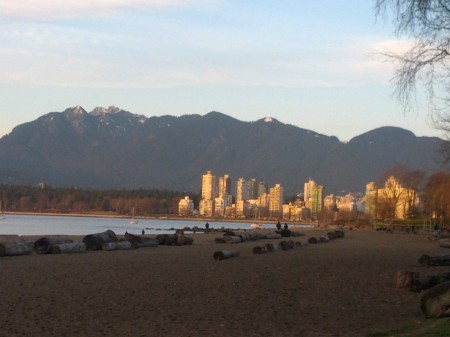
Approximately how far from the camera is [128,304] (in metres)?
18.6

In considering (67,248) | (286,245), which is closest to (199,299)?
(67,248)

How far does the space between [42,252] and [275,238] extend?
1154 inches

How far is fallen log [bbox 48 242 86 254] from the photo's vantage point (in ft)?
118

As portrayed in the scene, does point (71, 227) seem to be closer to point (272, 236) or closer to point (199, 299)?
point (272, 236)

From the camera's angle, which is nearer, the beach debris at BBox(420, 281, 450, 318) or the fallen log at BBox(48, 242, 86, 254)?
the beach debris at BBox(420, 281, 450, 318)

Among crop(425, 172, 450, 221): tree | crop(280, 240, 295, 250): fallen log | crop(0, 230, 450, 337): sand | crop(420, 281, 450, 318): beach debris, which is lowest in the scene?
crop(0, 230, 450, 337): sand

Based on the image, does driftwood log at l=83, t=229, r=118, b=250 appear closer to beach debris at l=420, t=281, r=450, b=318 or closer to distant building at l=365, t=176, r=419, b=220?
beach debris at l=420, t=281, r=450, b=318

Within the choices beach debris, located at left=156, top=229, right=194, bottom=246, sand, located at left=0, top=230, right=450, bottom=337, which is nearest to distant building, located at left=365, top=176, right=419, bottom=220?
beach debris, located at left=156, top=229, right=194, bottom=246

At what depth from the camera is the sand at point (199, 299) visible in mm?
15547

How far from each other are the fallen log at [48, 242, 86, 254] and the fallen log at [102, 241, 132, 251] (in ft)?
6.43

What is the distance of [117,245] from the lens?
134 feet

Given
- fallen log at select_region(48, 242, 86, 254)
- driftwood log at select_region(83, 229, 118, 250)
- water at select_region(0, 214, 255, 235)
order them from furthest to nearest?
water at select_region(0, 214, 255, 235)
driftwood log at select_region(83, 229, 118, 250)
fallen log at select_region(48, 242, 86, 254)

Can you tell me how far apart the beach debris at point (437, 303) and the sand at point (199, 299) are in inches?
16.9

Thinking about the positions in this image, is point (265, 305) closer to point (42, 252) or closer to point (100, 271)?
point (100, 271)
